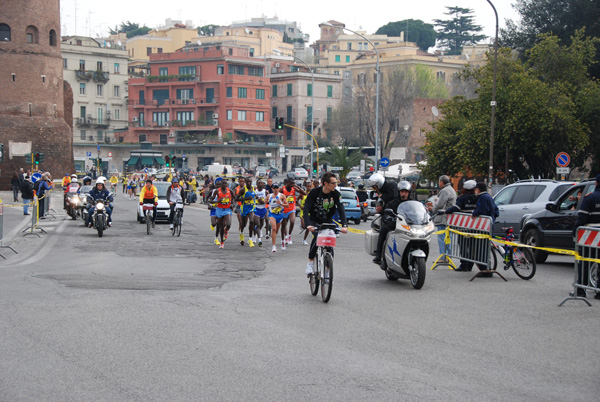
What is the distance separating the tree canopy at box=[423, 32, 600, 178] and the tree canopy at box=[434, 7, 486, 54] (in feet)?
345

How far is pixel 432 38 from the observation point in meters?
152

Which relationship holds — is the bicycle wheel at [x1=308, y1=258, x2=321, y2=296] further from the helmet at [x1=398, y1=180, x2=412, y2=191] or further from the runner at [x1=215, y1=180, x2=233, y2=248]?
the runner at [x1=215, y1=180, x2=233, y2=248]

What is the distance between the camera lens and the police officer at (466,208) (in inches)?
576

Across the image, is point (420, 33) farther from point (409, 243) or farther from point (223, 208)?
point (409, 243)

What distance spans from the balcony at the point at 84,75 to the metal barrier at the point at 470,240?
10242 centimetres

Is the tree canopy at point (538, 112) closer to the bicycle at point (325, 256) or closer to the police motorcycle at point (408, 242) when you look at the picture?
the police motorcycle at point (408, 242)

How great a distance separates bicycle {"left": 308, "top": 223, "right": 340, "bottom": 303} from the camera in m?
10.7

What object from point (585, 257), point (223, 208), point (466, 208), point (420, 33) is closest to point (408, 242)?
point (585, 257)

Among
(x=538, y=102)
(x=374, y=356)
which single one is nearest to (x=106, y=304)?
(x=374, y=356)

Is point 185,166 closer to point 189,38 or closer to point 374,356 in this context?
point 189,38

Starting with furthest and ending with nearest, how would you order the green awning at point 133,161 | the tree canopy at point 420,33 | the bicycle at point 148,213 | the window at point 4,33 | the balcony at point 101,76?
the tree canopy at point 420,33
the balcony at point 101,76
the green awning at point 133,161
the window at point 4,33
the bicycle at point 148,213

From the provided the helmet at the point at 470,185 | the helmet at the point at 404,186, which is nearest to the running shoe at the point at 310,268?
the helmet at the point at 404,186

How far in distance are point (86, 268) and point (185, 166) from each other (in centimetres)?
8925

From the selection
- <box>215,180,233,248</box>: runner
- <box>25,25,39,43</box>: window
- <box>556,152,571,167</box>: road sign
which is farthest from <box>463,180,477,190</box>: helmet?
<box>25,25,39,43</box>: window
